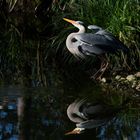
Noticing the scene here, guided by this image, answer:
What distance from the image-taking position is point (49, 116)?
7.41 meters

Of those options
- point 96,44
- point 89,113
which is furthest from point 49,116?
point 96,44

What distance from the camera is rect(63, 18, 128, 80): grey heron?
29.3 feet

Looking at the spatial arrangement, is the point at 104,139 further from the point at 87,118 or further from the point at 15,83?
the point at 15,83

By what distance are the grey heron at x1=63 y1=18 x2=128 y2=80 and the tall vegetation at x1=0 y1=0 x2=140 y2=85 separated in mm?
557

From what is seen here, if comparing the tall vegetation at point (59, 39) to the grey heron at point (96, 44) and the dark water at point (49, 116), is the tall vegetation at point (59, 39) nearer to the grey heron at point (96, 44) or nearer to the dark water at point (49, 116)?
the grey heron at point (96, 44)

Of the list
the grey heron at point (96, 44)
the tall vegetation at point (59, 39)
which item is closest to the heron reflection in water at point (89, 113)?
the grey heron at point (96, 44)

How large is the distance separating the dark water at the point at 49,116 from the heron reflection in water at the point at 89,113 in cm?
9

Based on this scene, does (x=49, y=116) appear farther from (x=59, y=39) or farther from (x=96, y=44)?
(x=59, y=39)

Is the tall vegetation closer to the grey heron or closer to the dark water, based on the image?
the grey heron

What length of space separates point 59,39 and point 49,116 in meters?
3.19

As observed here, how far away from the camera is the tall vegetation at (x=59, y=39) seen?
9.65 m

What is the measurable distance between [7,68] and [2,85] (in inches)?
47.4

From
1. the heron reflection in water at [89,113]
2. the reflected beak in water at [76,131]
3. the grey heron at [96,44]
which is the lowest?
the reflected beak in water at [76,131]

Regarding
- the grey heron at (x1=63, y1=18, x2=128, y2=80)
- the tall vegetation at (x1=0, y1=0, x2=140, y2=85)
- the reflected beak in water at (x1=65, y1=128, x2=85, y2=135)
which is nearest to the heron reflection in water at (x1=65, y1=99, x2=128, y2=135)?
the reflected beak in water at (x1=65, y1=128, x2=85, y2=135)
